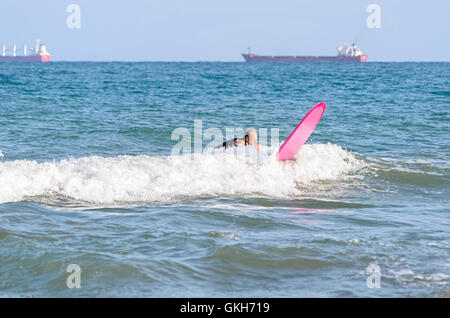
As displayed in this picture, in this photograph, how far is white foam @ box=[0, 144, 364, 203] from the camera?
358 inches

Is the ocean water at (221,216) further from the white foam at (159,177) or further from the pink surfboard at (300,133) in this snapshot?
the pink surfboard at (300,133)

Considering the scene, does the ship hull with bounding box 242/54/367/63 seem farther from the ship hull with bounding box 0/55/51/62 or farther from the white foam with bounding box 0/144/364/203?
the white foam with bounding box 0/144/364/203

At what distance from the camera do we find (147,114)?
2186 cm

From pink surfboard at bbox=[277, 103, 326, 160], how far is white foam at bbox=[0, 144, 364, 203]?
0.20 meters

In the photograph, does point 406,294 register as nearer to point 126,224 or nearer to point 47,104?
point 126,224

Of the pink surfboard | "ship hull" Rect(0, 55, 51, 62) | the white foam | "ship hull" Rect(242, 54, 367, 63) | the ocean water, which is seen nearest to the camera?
the ocean water

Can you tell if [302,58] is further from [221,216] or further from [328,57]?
[221,216]

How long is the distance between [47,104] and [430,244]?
20775mm

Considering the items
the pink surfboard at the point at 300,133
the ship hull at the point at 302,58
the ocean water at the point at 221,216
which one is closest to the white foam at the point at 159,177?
the ocean water at the point at 221,216

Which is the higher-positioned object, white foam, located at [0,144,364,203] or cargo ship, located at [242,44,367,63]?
cargo ship, located at [242,44,367,63]

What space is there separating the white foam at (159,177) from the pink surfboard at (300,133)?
0.20 m

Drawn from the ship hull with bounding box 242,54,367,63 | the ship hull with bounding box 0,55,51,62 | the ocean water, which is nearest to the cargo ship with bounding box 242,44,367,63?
the ship hull with bounding box 242,54,367,63

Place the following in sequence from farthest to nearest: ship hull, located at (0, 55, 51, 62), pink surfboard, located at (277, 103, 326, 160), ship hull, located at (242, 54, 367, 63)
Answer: ship hull, located at (0, 55, 51, 62) < ship hull, located at (242, 54, 367, 63) < pink surfboard, located at (277, 103, 326, 160)

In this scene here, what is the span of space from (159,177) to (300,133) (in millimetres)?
3112
